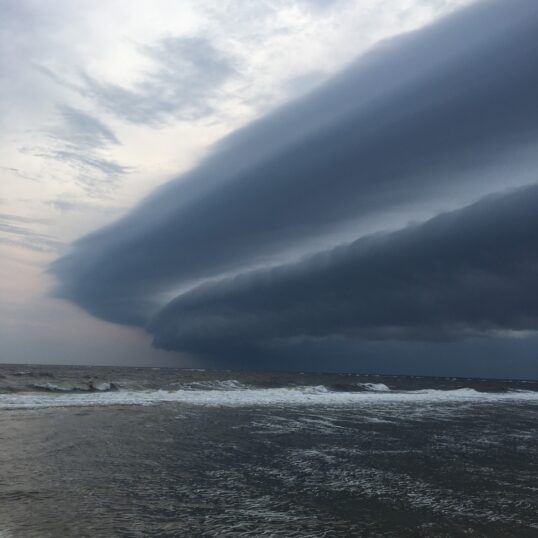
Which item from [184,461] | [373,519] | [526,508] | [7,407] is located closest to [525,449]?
[526,508]

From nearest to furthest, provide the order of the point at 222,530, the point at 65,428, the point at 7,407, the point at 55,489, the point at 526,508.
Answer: the point at 222,530 → the point at 526,508 → the point at 55,489 → the point at 65,428 → the point at 7,407

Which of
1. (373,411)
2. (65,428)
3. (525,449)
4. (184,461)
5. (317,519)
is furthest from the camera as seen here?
(373,411)

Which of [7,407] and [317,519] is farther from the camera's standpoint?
[7,407]

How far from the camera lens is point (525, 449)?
58.2 ft

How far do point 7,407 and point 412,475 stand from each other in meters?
24.8

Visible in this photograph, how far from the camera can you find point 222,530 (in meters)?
8.52

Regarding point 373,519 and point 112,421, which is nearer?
point 373,519

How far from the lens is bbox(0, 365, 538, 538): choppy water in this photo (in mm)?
8953

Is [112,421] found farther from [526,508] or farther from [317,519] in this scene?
[526,508]

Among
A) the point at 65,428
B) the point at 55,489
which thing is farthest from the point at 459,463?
the point at 65,428

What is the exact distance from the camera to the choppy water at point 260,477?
352 inches

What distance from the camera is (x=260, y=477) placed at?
12.6 m

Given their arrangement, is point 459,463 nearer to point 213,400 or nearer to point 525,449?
point 525,449

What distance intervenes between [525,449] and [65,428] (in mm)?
18648
